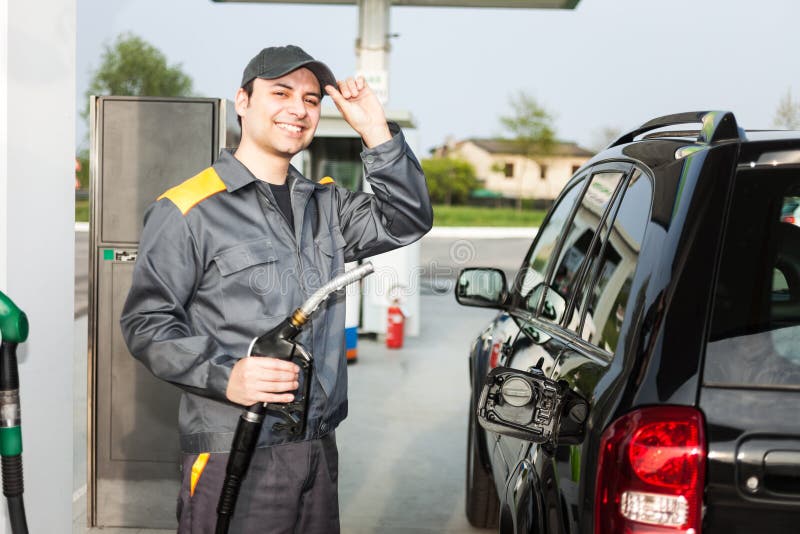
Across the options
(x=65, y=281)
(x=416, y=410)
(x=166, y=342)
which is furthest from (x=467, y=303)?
(x=416, y=410)

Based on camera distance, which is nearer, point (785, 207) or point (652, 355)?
point (652, 355)

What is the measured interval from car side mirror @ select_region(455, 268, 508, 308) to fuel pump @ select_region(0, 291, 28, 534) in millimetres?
2091

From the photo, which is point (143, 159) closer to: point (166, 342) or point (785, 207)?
point (166, 342)

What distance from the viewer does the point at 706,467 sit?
167cm

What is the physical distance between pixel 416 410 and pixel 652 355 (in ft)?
19.3

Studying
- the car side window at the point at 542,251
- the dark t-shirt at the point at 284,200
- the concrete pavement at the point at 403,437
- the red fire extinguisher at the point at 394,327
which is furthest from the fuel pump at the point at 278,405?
the red fire extinguisher at the point at 394,327

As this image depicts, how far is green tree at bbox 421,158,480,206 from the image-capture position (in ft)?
233

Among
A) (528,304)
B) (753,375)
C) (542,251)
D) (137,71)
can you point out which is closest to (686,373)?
(753,375)

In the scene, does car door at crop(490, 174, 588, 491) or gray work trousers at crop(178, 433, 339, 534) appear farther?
car door at crop(490, 174, 588, 491)

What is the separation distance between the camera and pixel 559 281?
121 inches

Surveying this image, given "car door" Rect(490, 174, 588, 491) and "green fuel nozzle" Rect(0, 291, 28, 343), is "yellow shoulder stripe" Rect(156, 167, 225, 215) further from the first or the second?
"car door" Rect(490, 174, 588, 491)

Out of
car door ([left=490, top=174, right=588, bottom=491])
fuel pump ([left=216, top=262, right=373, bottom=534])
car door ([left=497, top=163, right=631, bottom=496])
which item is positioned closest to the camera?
fuel pump ([left=216, top=262, right=373, bottom=534])

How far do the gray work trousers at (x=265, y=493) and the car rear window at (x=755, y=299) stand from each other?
104 centimetres

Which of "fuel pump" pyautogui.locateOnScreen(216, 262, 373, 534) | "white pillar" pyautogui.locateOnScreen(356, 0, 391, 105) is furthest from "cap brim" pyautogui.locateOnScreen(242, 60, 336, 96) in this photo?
"white pillar" pyautogui.locateOnScreen(356, 0, 391, 105)
